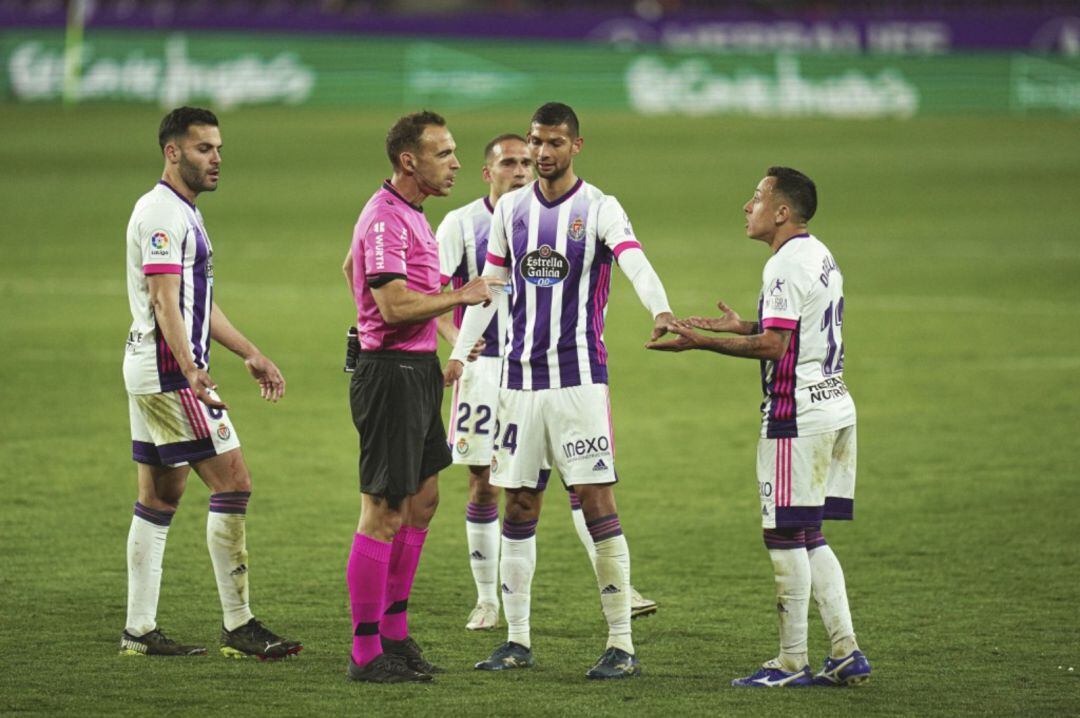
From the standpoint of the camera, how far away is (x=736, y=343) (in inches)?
259

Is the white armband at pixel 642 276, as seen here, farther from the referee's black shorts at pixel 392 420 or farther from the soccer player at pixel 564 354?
the referee's black shorts at pixel 392 420

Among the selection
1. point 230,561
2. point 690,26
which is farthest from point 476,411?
point 690,26

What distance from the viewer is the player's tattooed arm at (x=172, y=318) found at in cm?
680

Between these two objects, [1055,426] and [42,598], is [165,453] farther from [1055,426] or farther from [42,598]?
[1055,426]

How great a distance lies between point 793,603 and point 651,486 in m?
4.34

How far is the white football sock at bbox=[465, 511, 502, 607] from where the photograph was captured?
802 centimetres

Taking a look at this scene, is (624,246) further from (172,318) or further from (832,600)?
(172,318)

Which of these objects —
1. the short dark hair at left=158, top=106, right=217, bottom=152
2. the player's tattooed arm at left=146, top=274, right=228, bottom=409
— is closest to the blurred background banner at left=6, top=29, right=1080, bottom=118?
the short dark hair at left=158, top=106, right=217, bottom=152

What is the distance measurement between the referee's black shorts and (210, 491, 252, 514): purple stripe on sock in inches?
28.5

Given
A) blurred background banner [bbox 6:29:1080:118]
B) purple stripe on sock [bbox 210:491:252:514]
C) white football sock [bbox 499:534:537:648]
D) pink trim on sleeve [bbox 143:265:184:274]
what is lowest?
white football sock [bbox 499:534:537:648]

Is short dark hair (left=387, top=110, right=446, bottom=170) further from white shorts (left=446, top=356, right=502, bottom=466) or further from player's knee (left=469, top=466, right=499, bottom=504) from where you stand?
player's knee (left=469, top=466, right=499, bottom=504)

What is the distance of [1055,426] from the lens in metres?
12.6

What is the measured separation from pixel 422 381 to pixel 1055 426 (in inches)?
293

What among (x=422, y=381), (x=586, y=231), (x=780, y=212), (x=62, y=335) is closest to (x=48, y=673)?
(x=422, y=381)
